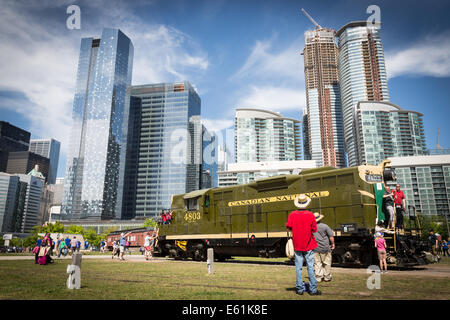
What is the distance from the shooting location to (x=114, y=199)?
157625 millimetres

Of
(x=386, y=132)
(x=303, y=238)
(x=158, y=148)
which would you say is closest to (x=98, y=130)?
(x=158, y=148)

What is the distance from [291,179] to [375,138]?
5988 inches

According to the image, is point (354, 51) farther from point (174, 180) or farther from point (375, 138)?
point (174, 180)

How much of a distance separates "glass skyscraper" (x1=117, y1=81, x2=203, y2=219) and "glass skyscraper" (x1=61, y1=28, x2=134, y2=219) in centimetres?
869

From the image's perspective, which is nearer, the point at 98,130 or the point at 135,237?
the point at 135,237

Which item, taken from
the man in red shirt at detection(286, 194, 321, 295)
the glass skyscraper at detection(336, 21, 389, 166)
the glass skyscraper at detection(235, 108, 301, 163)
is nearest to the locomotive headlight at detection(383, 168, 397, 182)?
the man in red shirt at detection(286, 194, 321, 295)

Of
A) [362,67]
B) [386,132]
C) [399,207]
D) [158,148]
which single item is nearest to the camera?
[399,207]

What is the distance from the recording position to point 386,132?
150 m

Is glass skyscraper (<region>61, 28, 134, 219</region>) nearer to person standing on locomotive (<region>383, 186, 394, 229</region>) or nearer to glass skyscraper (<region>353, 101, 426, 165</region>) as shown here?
glass skyscraper (<region>353, 101, 426, 165</region>)

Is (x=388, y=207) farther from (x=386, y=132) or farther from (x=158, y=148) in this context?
(x=158, y=148)

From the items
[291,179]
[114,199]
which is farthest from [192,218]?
[114,199]

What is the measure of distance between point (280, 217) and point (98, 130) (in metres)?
163

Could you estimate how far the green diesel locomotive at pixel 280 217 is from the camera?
1302 centimetres

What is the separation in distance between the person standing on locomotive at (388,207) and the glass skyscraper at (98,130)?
154286 mm
